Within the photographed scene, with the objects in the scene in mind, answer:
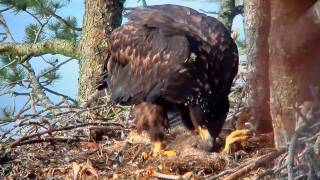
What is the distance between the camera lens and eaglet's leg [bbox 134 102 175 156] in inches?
161

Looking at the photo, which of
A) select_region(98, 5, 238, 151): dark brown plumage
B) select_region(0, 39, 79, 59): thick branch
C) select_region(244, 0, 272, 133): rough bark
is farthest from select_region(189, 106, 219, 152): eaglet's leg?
select_region(0, 39, 79, 59): thick branch

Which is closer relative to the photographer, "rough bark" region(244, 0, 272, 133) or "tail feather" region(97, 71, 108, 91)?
"rough bark" region(244, 0, 272, 133)

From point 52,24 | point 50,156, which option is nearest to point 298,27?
point 50,156

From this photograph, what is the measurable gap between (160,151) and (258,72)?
2.48ft

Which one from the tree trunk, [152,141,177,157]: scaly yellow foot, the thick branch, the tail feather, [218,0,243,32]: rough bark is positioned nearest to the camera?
[152,141,177,157]: scaly yellow foot

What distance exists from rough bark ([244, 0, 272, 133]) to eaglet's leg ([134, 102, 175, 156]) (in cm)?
53

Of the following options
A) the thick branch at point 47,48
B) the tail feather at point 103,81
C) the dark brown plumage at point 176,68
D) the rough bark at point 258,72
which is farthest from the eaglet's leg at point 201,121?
the thick branch at point 47,48

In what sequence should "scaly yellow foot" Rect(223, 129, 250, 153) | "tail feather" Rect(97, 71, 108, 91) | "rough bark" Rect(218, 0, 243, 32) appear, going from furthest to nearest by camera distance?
"rough bark" Rect(218, 0, 243, 32), "tail feather" Rect(97, 71, 108, 91), "scaly yellow foot" Rect(223, 129, 250, 153)

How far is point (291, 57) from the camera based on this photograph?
2668 millimetres

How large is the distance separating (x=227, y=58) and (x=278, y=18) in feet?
4.35

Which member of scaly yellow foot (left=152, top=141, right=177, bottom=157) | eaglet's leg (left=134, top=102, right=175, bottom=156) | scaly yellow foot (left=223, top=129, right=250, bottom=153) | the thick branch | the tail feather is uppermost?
the thick branch

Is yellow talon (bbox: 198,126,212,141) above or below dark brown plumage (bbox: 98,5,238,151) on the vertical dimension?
below

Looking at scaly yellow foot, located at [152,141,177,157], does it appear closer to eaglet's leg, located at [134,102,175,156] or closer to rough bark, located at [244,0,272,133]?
eaglet's leg, located at [134,102,175,156]

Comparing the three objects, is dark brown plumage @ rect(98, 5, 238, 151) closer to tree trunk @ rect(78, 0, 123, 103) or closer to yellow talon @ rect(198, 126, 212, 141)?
yellow talon @ rect(198, 126, 212, 141)
